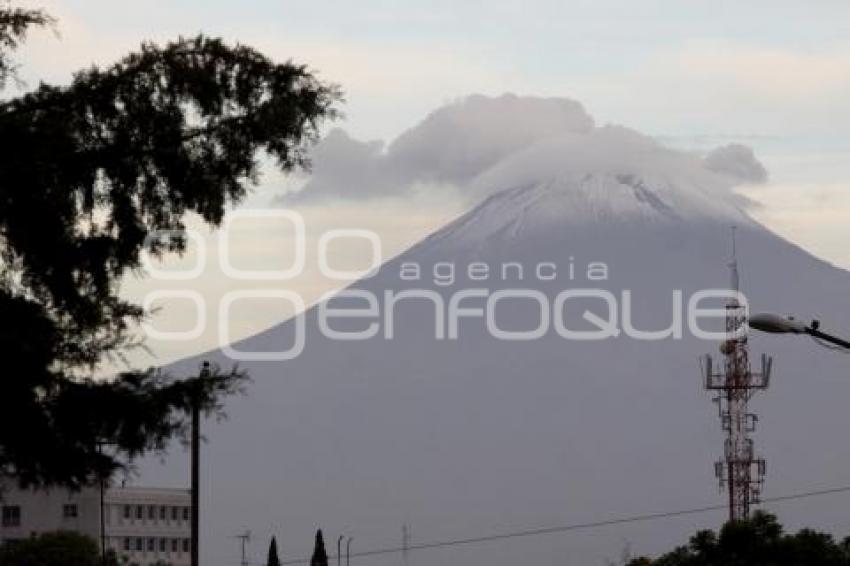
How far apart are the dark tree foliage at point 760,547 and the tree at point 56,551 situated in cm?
7876

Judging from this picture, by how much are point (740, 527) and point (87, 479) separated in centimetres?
5745

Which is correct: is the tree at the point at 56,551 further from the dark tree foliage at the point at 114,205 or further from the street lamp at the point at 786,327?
the dark tree foliage at the point at 114,205

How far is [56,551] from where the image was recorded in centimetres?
16538

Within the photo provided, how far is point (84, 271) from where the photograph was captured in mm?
26422

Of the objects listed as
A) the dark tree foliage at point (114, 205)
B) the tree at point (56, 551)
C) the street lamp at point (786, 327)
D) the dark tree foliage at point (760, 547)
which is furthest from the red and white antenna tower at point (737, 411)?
the dark tree foliage at point (114, 205)

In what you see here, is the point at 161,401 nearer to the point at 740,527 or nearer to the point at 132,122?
the point at 132,122

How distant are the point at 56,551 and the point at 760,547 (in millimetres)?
89424

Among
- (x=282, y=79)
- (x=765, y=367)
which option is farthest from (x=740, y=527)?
(x=765, y=367)

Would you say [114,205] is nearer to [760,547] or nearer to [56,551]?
[760,547]

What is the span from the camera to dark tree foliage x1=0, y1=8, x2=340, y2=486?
85.4 feet

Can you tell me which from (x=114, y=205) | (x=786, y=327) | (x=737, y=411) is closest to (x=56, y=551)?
(x=737, y=411)

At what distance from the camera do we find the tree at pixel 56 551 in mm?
162500

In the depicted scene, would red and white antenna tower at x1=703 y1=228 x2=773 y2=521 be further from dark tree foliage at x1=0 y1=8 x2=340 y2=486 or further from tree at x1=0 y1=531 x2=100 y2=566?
dark tree foliage at x1=0 y1=8 x2=340 y2=486

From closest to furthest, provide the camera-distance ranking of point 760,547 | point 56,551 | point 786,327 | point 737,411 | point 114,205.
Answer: point 114,205 < point 786,327 < point 760,547 < point 737,411 < point 56,551
